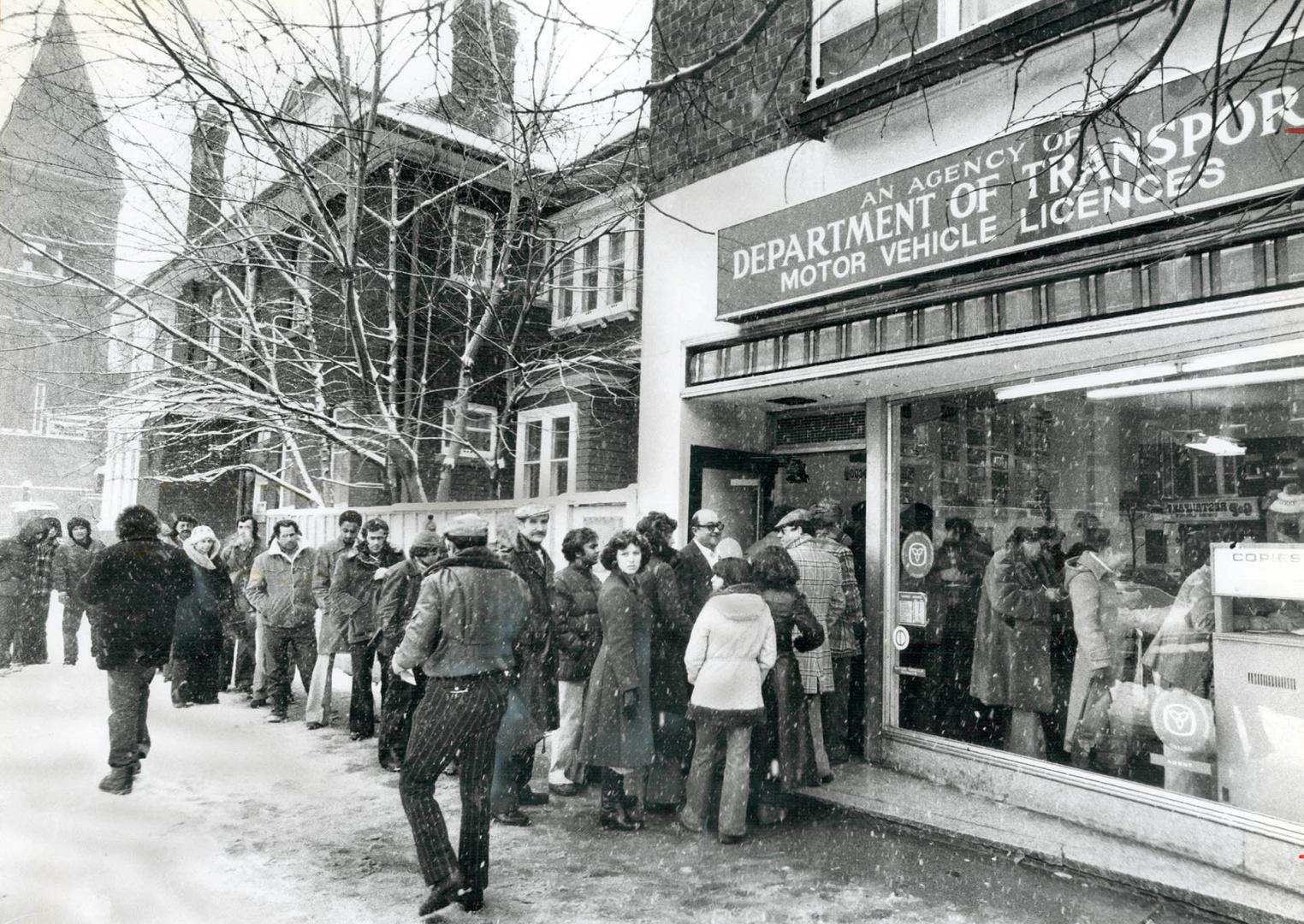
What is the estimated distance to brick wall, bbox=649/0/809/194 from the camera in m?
6.55

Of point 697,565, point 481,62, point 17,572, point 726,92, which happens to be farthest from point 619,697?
point 17,572

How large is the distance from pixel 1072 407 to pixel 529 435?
9192 mm

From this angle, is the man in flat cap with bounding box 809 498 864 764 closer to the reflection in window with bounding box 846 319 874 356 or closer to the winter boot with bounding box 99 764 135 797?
the reflection in window with bounding box 846 319 874 356

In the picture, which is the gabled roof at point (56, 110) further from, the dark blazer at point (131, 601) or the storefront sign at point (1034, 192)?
the storefront sign at point (1034, 192)

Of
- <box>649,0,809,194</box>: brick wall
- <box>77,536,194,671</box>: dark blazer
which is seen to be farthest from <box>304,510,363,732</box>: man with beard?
<box>649,0,809,194</box>: brick wall

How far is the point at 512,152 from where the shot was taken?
9531mm

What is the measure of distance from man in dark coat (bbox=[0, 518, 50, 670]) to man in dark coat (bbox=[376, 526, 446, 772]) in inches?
171

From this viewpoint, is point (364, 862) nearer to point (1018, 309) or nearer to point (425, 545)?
point (425, 545)

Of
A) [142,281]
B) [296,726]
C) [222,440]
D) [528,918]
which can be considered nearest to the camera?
[528,918]

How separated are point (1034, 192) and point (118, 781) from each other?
22.0 ft

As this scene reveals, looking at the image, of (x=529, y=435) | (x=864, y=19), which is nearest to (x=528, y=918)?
(x=864, y=19)

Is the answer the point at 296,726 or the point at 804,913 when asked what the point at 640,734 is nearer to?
the point at 804,913

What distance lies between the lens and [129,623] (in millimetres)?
5352

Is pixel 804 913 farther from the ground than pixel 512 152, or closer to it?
closer to it
